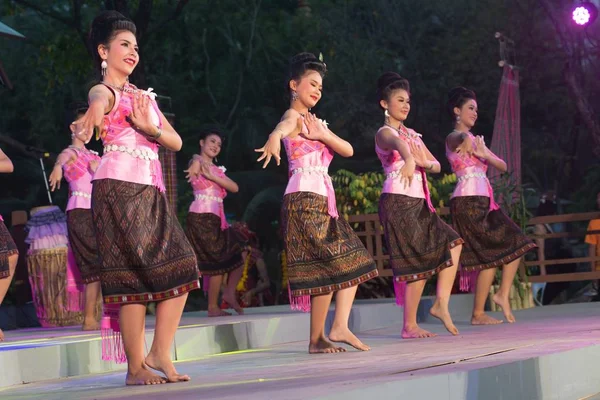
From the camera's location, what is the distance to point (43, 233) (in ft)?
31.1

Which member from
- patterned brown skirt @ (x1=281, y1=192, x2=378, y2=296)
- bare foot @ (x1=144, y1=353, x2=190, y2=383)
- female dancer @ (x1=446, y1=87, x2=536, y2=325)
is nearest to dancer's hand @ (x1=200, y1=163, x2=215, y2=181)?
female dancer @ (x1=446, y1=87, x2=536, y2=325)

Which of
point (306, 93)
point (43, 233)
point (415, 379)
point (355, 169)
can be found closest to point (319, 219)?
point (306, 93)

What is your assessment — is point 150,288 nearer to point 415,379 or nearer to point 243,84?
point 415,379

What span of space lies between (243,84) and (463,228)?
46.1 feet

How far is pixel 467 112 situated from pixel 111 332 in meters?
3.82

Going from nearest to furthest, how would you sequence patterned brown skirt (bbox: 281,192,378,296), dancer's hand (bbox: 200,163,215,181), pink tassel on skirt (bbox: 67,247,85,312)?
1. patterned brown skirt (bbox: 281,192,378,296)
2. pink tassel on skirt (bbox: 67,247,85,312)
3. dancer's hand (bbox: 200,163,215,181)

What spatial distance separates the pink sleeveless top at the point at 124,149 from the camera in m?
4.73

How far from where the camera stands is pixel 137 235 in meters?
4.65

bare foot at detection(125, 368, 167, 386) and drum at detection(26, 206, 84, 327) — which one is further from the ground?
drum at detection(26, 206, 84, 327)

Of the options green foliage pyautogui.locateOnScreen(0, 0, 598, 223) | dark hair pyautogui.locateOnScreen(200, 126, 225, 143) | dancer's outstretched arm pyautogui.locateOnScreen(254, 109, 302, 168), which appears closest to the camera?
dancer's outstretched arm pyautogui.locateOnScreen(254, 109, 302, 168)

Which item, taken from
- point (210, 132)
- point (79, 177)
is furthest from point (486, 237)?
point (79, 177)

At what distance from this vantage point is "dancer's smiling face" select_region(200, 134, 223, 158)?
30.5 ft

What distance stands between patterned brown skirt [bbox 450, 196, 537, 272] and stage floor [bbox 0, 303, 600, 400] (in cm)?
111

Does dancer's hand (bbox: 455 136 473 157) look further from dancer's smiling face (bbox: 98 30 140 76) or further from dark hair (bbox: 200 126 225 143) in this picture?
dancer's smiling face (bbox: 98 30 140 76)
